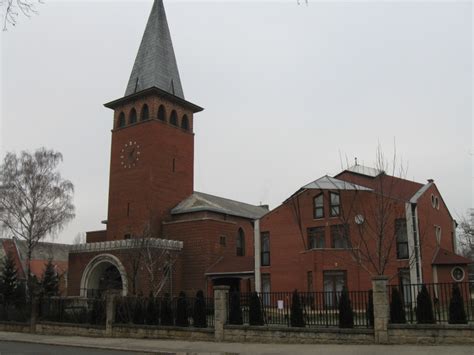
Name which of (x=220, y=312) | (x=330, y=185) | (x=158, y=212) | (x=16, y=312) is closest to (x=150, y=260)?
(x=158, y=212)

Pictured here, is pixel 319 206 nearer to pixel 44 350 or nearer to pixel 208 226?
pixel 208 226

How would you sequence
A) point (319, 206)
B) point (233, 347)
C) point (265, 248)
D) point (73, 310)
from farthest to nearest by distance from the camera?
point (265, 248) < point (319, 206) < point (73, 310) < point (233, 347)

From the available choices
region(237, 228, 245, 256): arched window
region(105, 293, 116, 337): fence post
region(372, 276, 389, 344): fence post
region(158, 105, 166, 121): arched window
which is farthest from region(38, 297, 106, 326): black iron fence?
region(158, 105, 166, 121): arched window

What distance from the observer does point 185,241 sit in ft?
123

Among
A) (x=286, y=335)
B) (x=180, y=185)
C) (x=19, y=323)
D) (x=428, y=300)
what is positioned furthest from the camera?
(x=180, y=185)

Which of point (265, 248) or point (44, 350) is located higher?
point (265, 248)

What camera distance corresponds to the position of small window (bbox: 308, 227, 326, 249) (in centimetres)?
2880

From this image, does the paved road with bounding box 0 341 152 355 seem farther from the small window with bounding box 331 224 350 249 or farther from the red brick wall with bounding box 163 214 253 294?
the red brick wall with bounding box 163 214 253 294

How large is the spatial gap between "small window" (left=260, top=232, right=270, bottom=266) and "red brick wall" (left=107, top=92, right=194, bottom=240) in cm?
1007

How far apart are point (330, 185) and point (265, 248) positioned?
5736mm

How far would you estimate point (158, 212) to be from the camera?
38.1 metres

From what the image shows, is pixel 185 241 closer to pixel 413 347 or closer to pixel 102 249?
pixel 102 249

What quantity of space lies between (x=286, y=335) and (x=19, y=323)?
14.6 meters

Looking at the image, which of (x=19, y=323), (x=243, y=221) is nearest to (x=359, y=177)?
(x=243, y=221)
